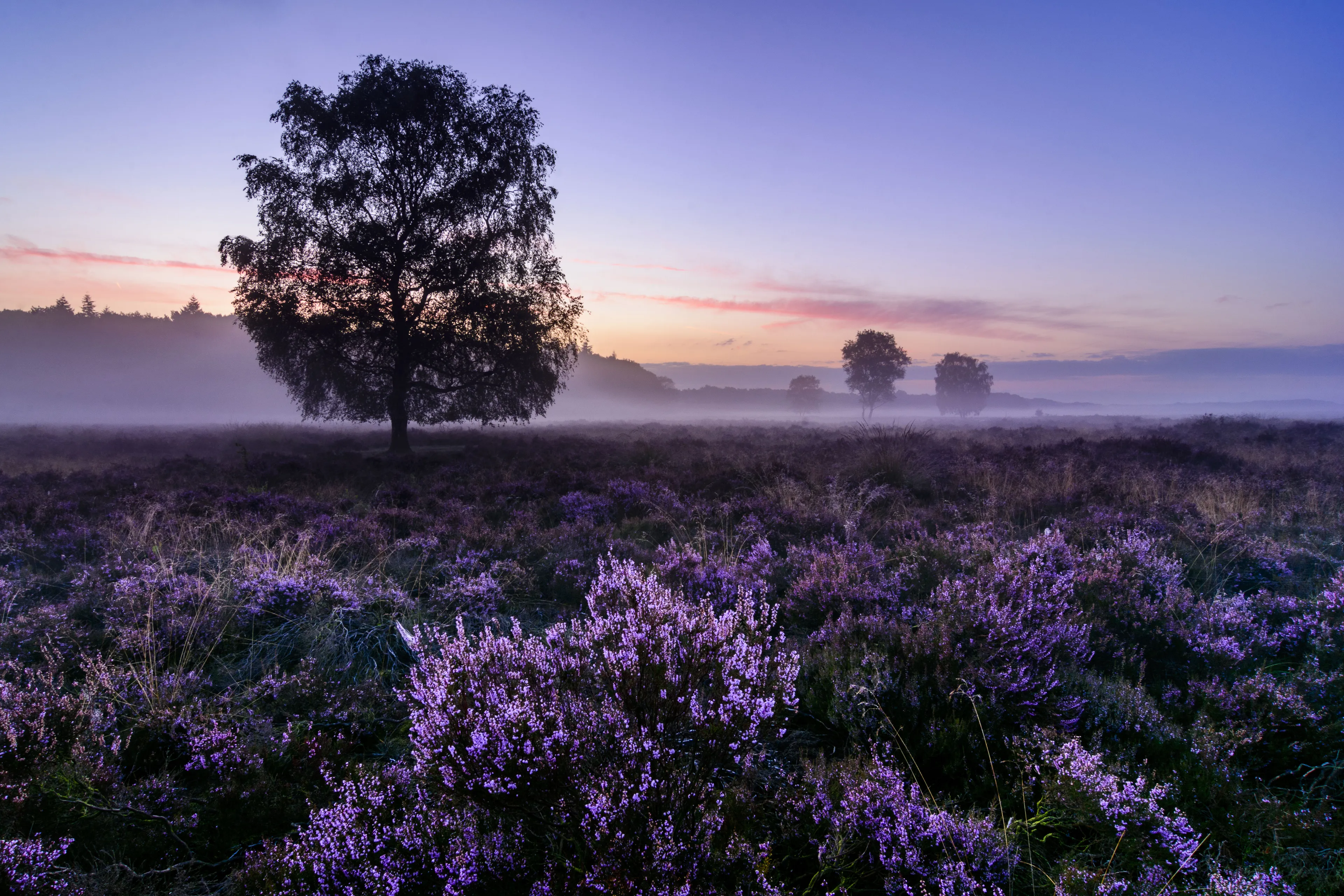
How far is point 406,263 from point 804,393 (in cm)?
10259

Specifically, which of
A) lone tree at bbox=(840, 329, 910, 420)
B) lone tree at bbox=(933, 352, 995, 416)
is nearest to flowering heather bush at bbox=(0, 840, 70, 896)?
lone tree at bbox=(840, 329, 910, 420)

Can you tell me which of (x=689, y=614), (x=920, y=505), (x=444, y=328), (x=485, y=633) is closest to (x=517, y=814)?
(x=485, y=633)

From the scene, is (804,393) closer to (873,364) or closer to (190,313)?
(873,364)

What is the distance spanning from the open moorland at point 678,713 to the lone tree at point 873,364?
68.5 metres

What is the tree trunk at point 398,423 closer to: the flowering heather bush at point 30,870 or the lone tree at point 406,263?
the lone tree at point 406,263

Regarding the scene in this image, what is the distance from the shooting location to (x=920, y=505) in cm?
928

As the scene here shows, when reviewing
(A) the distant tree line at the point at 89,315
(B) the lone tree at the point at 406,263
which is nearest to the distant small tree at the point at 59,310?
(A) the distant tree line at the point at 89,315

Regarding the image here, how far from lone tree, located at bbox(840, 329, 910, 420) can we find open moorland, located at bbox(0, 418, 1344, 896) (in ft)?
225

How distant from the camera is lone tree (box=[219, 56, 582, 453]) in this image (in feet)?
54.6

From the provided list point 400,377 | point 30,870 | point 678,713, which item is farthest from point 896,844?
point 400,377

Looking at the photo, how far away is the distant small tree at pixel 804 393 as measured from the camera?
113938 mm

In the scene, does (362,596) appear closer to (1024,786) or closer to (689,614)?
(689,614)

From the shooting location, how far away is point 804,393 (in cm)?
11412

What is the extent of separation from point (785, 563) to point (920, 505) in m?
4.49
